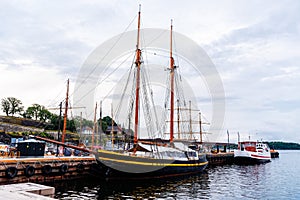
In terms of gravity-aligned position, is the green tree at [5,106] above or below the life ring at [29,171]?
above

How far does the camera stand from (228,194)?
78.4 ft

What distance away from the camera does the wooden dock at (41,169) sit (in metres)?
22.4

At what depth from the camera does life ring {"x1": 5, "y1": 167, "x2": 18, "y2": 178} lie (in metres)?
22.1

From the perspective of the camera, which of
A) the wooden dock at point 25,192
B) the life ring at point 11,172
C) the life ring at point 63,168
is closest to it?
the wooden dock at point 25,192

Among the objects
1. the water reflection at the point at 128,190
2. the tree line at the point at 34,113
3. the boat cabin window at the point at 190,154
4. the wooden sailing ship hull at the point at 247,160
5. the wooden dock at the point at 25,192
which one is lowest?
the wooden sailing ship hull at the point at 247,160

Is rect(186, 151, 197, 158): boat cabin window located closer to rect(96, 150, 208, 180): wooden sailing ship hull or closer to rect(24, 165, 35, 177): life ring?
rect(96, 150, 208, 180): wooden sailing ship hull

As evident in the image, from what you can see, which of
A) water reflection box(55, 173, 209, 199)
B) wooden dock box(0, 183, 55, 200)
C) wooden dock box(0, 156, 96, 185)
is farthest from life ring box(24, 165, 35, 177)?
wooden dock box(0, 183, 55, 200)

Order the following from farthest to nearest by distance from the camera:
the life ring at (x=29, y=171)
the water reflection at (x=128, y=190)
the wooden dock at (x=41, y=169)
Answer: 1. the life ring at (x=29, y=171)
2. the wooden dock at (x=41, y=169)
3. the water reflection at (x=128, y=190)

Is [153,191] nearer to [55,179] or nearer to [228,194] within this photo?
[228,194]

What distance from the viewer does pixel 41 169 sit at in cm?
2514

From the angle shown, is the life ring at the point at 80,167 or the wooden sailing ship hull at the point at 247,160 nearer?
the life ring at the point at 80,167

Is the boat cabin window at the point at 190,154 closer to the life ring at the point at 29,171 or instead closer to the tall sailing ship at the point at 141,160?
the tall sailing ship at the point at 141,160

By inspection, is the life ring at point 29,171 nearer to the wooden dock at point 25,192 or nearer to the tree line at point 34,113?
the wooden dock at point 25,192

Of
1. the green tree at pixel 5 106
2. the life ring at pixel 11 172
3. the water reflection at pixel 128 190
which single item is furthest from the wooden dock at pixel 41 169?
the green tree at pixel 5 106
